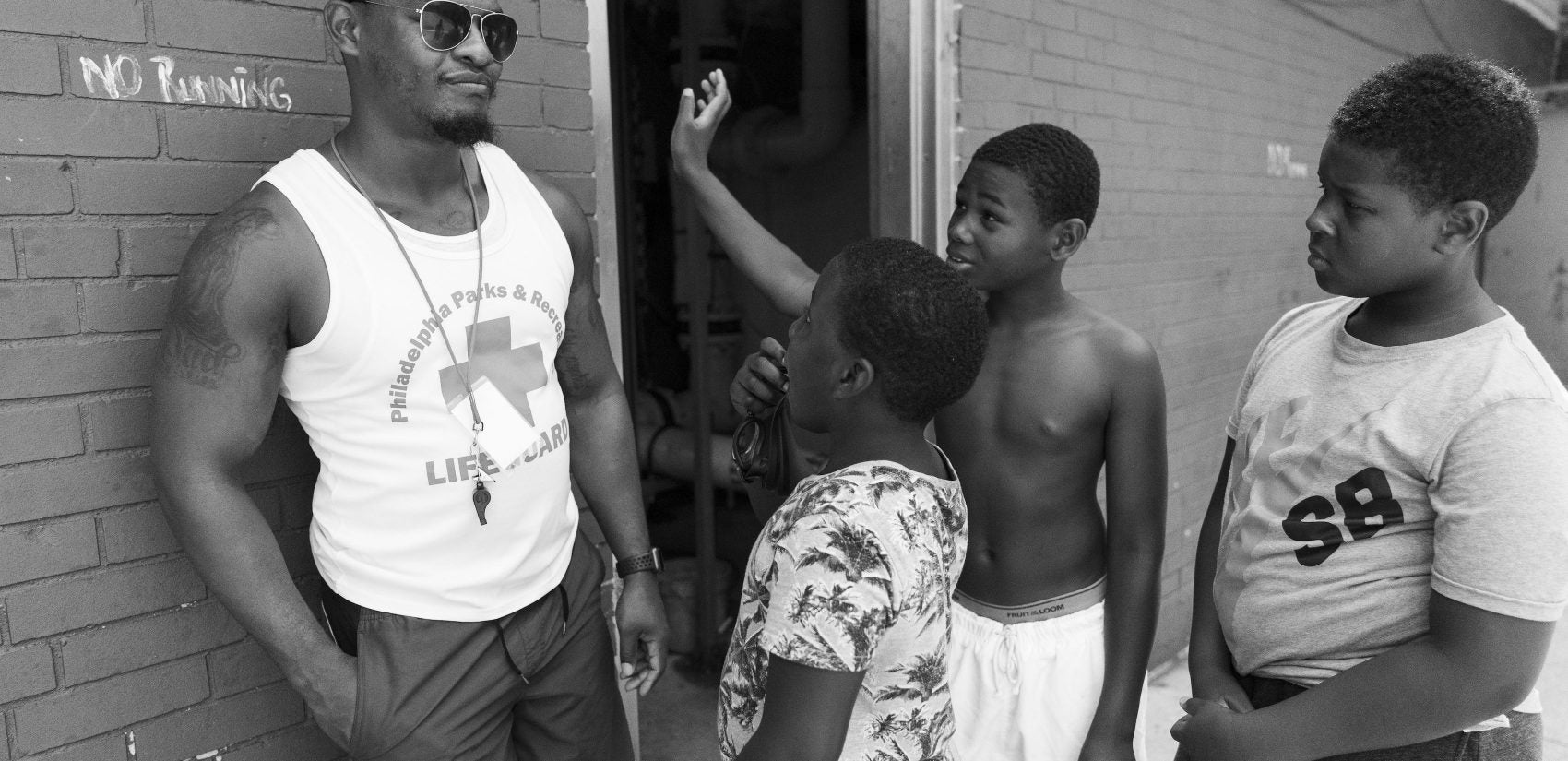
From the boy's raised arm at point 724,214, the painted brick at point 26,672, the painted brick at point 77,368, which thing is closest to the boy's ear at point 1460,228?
the boy's raised arm at point 724,214

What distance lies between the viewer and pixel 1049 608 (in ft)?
6.82

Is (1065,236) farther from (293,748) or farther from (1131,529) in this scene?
(293,748)

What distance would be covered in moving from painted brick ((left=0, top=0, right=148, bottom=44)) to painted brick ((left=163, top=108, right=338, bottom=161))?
0.48 ft

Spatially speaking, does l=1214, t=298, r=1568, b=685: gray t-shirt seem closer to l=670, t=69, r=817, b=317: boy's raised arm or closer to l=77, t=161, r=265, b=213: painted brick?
l=670, t=69, r=817, b=317: boy's raised arm

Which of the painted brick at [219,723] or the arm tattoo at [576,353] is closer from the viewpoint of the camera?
the painted brick at [219,723]

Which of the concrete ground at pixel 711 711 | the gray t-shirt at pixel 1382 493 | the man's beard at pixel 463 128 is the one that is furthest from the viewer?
the concrete ground at pixel 711 711

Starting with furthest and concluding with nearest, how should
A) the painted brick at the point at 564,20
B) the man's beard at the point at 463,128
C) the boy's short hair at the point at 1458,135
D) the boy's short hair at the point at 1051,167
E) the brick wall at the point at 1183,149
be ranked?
1. the brick wall at the point at 1183,149
2. the painted brick at the point at 564,20
3. the boy's short hair at the point at 1051,167
4. the man's beard at the point at 463,128
5. the boy's short hair at the point at 1458,135

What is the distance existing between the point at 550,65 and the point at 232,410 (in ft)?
3.52

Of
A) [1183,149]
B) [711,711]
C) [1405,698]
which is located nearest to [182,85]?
[1405,698]

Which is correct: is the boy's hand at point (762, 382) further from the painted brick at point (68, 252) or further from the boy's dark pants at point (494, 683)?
the painted brick at point (68, 252)

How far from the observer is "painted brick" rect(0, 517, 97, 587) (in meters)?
1.69

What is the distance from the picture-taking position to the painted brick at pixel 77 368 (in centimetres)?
168

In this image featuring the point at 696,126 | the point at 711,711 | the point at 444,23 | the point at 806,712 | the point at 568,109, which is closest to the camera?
the point at 806,712

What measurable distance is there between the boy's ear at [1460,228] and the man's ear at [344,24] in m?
1.73
